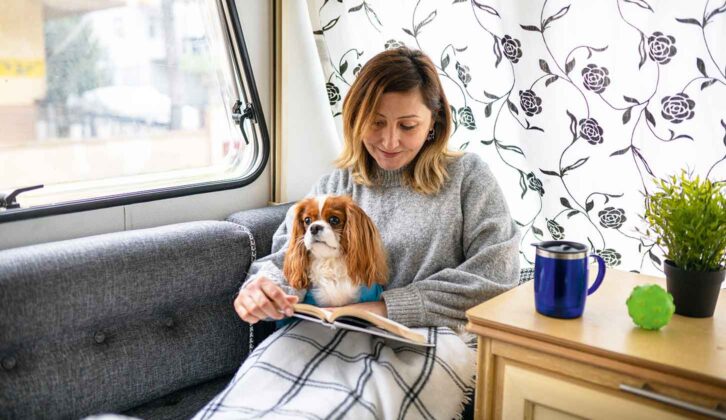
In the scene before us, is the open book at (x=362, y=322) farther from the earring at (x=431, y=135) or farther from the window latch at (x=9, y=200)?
the window latch at (x=9, y=200)

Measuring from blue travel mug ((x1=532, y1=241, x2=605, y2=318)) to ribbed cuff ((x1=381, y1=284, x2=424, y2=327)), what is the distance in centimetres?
32

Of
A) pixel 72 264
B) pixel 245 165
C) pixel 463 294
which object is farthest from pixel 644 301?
pixel 245 165

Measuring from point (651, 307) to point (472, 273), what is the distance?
1.50 feet

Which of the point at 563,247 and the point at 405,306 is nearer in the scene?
the point at 563,247

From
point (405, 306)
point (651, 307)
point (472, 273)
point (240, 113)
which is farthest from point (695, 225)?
point (240, 113)

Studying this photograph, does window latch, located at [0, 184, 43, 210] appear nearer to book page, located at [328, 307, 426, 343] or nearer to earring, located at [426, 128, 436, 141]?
book page, located at [328, 307, 426, 343]

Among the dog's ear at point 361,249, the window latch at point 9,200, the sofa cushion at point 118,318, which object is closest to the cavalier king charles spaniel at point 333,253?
the dog's ear at point 361,249

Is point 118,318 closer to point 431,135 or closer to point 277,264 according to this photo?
point 277,264

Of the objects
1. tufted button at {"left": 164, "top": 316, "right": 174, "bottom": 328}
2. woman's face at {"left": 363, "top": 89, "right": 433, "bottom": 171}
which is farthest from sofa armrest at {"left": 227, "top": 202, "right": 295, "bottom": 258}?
woman's face at {"left": 363, "top": 89, "right": 433, "bottom": 171}

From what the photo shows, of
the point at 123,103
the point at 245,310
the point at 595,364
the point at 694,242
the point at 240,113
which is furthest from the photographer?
the point at 240,113

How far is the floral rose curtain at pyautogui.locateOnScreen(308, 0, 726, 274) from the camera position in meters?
1.72

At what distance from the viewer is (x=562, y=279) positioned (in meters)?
1.36

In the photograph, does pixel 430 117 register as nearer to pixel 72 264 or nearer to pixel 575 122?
pixel 575 122

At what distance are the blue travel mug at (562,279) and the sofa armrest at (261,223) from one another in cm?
89
